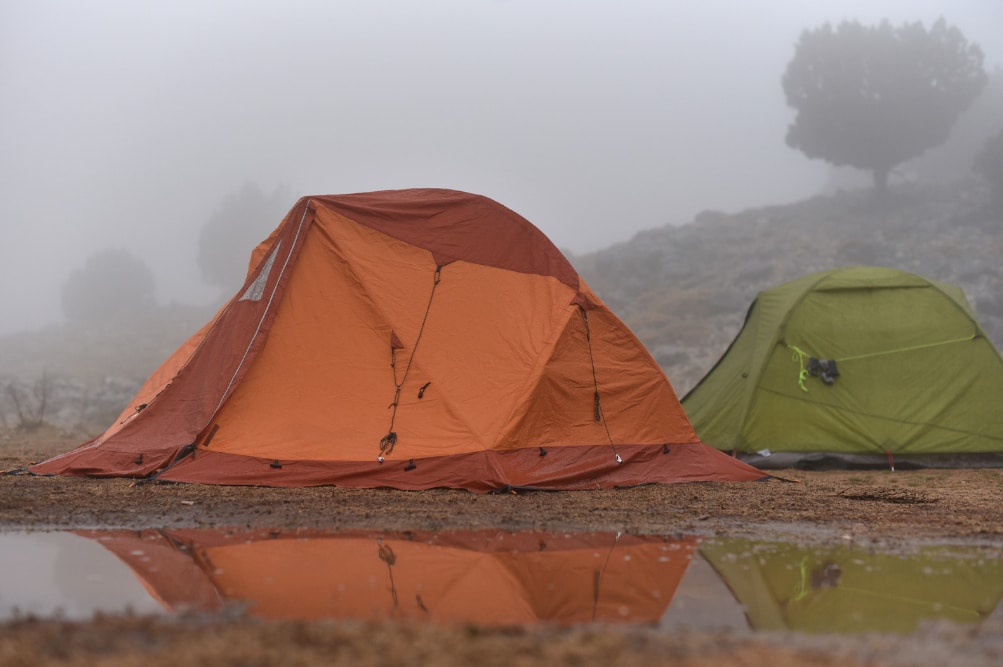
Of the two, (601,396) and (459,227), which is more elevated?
(459,227)

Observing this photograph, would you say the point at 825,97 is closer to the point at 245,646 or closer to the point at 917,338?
the point at 917,338

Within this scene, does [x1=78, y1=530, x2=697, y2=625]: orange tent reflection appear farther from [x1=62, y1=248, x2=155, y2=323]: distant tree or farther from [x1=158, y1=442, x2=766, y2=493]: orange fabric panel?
[x1=62, y1=248, x2=155, y2=323]: distant tree

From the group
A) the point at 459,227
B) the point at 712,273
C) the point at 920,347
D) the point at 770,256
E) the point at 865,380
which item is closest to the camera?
the point at 459,227

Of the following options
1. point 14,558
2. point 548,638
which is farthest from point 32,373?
point 548,638

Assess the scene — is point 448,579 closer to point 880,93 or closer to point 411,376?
point 411,376

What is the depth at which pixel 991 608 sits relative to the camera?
3.26 metres

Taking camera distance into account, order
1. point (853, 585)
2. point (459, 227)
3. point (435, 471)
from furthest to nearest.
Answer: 1. point (459, 227)
2. point (435, 471)
3. point (853, 585)

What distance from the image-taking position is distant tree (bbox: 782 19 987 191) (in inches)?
1961

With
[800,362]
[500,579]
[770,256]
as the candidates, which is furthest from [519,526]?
[770,256]

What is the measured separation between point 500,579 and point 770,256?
132ft

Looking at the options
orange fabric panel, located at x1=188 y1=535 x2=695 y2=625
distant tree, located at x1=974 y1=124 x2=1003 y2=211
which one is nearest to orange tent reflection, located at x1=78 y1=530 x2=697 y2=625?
orange fabric panel, located at x1=188 y1=535 x2=695 y2=625

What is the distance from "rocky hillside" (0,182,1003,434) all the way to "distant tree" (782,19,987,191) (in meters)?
3.06

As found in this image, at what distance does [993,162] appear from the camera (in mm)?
46062

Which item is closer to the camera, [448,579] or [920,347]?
[448,579]
